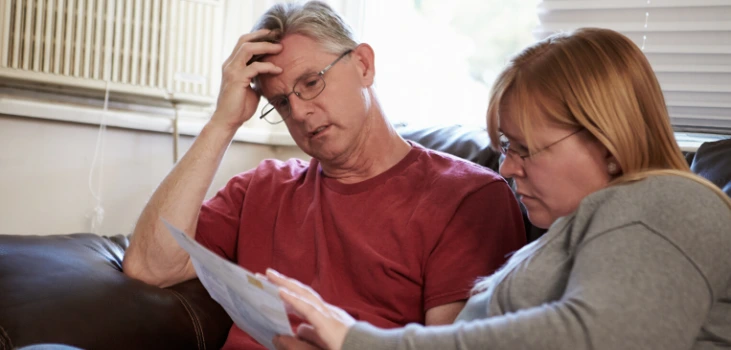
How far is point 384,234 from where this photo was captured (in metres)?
1.53

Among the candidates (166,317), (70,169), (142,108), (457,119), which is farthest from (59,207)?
(457,119)

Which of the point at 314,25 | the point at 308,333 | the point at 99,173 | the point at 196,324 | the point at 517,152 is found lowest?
the point at 196,324

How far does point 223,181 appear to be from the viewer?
2484mm

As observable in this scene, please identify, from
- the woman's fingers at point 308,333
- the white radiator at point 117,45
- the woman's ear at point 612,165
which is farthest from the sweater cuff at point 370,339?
the white radiator at point 117,45

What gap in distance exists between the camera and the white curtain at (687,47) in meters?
1.89

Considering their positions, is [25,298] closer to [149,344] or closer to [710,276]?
[149,344]

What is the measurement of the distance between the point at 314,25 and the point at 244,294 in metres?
0.79

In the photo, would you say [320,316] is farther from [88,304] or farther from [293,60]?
[293,60]

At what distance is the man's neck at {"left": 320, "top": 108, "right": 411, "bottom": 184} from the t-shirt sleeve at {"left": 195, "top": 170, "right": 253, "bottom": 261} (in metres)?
0.24

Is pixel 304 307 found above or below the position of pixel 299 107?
below

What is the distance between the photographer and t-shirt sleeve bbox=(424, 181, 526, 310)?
1.40 meters

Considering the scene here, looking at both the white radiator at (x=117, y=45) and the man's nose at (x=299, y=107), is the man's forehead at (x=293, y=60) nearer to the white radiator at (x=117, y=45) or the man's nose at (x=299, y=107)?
the man's nose at (x=299, y=107)

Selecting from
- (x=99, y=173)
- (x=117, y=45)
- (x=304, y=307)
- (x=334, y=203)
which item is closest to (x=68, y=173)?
(x=99, y=173)

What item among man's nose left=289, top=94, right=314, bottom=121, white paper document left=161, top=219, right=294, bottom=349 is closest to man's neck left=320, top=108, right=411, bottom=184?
man's nose left=289, top=94, right=314, bottom=121
